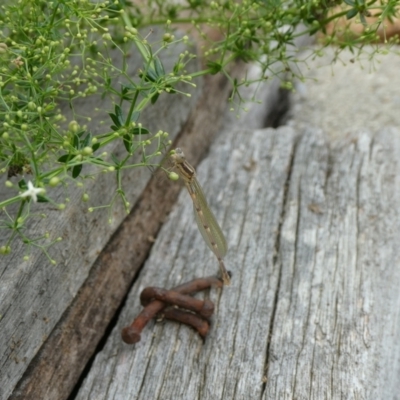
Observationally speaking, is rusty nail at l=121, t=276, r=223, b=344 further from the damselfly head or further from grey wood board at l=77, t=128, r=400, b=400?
the damselfly head

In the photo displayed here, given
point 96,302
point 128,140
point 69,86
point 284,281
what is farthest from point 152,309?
point 69,86

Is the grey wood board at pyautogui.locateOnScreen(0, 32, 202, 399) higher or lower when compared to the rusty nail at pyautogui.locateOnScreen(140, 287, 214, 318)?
higher

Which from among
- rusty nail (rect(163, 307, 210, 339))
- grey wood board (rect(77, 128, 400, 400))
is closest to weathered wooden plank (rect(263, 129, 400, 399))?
grey wood board (rect(77, 128, 400, 400))

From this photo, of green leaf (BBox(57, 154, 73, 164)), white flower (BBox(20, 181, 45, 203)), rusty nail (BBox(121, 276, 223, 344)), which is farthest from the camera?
rusty nail (BBox(121, 276, 223, 344))

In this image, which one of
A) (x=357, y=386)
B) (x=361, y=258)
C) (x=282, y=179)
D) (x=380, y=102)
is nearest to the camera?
(x=357, y=386)

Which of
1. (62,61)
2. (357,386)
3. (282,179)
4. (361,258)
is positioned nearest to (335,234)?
(361,258)

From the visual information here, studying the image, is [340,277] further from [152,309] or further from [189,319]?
[152,309]

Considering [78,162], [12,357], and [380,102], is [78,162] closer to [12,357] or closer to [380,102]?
[12,357]

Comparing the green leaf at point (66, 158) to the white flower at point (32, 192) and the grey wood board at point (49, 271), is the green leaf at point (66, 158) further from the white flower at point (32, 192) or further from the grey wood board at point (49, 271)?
the grey wood board at point (49, 271)
